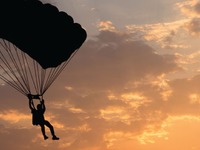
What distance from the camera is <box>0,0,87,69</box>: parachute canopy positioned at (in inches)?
906

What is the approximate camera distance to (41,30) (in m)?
24.6

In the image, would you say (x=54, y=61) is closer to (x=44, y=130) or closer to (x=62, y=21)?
(x=62, y=21)

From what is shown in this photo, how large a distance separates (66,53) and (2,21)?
4.99 meters

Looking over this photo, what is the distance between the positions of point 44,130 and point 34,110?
1593mm

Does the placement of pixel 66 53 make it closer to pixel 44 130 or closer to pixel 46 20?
pixel 46 20

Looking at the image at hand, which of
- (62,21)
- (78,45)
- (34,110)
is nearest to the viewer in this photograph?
(34,110)

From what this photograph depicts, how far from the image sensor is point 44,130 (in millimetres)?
23297

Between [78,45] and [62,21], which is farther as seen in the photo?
[78,45]

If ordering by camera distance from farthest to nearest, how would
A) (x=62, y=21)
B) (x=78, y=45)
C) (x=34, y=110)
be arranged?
(x=78, y=45), (x=62, y=21), (x=34, y=110)

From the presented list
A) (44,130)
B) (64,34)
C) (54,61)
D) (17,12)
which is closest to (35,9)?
(17,12)

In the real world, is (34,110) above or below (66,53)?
below

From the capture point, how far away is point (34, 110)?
885 inches

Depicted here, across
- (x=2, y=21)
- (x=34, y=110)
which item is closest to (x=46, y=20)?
(x=2, y=21)

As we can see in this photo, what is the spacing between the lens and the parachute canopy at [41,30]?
2302 cm
